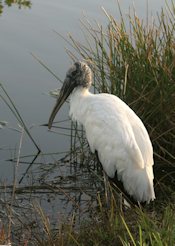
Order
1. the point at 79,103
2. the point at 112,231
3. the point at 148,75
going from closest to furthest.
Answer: the point at 112,231 → the point at 79,103 → the point at 148,75

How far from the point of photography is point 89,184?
5.36m

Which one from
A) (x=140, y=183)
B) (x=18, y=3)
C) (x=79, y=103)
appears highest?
(x=18, y=3)

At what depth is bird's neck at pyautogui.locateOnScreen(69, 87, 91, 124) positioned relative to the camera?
4.74 m

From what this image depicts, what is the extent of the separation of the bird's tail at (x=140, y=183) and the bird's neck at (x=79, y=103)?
622 millimetres

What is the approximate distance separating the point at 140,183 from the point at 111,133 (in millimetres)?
408

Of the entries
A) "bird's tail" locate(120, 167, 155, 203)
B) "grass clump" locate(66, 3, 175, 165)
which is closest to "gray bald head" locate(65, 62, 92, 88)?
"grass clump" locate(66, 3, 175, 165)

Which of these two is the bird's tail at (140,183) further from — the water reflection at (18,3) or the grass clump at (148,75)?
the water reflection at (18,3)

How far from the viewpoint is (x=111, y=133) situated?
436 cm

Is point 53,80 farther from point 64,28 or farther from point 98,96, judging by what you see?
point 98,96

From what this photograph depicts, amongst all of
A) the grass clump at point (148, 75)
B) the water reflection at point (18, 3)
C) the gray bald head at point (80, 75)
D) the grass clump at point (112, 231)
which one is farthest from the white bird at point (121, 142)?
the water reflection at point (18, 3)

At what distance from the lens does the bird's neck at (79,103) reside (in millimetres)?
4742

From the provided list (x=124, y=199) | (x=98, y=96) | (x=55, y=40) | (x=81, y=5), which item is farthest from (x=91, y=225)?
(x=81, y=5)

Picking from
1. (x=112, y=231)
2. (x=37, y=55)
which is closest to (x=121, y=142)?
(x=112, y=231)

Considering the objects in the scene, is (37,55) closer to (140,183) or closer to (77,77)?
(77,77)
